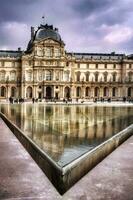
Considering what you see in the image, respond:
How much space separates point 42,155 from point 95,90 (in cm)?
7937

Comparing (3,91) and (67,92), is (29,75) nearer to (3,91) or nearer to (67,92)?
(3,91)

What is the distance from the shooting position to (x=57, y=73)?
82.9 m

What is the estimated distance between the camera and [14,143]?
12.9 metres

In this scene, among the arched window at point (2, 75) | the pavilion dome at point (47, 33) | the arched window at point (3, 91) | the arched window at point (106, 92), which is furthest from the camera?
the arched window at point (106, 92)

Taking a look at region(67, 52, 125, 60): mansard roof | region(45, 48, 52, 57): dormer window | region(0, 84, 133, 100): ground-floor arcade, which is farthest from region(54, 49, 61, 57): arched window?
region(0, 84, 133, 100): ground-floor arcade

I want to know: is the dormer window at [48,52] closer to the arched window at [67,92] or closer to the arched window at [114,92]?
the arched window at [67,92]

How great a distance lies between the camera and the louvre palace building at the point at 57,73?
81.9m

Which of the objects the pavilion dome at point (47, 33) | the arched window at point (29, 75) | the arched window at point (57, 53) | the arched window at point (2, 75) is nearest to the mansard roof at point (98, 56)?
the arched window at point (57, 53)

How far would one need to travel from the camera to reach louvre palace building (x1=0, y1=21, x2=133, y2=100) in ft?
269

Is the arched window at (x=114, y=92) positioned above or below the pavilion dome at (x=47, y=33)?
below

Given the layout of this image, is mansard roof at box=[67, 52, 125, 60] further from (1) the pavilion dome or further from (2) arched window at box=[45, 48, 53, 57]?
(1) the pavilion dome

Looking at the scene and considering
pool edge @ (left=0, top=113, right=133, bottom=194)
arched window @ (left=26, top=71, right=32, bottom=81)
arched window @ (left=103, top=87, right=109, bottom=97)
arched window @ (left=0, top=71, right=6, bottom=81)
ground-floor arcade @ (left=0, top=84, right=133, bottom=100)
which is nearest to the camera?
pool edge @ (left=0, top=113, right=133, bottom=194)

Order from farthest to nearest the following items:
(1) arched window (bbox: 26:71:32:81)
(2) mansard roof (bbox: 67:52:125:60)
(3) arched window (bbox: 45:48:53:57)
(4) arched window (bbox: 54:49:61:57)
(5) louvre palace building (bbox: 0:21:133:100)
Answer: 1. (2) mansard roof (bbox: 67:52:125:60)
2. (1) arched window (bbox: 26:71:32:81)
3. (4) arched window (bbox: 54:49:61:57)
4. (3) arched window (bbox: 45:48:53:57)
5. (5) louvre palace building (bbox: 0:21:133:100)

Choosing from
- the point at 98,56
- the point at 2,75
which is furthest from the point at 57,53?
the point at 2,75
